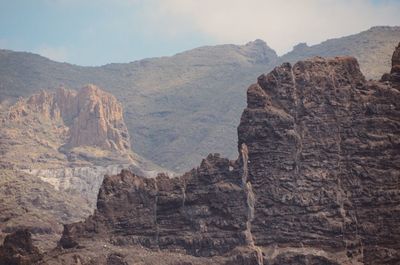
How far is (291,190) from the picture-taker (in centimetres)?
13162

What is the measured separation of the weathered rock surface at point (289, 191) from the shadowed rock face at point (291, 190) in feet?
0.31

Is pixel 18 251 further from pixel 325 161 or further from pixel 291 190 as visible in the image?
pixel 325 161

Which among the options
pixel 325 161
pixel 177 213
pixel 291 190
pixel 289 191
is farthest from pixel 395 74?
pixel 177 213

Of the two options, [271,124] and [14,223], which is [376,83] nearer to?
[271,124]

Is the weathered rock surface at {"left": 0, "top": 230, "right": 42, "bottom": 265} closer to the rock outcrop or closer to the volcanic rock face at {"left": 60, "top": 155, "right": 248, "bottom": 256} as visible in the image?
A: the volcanic rock face at {"left": 60, "top": 155, "right": 248, "bottom": 256}

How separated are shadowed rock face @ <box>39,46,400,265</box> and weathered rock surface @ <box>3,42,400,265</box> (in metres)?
0.09

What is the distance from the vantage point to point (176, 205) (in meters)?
136

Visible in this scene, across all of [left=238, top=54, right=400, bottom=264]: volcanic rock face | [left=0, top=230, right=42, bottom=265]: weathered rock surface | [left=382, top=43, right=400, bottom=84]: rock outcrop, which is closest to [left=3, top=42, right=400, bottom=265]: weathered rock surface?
[left=238, top=54, right=400, bottom=264]: volcanic rock face

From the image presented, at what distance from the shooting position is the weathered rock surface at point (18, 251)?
136375mm

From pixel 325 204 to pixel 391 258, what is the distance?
814 cm

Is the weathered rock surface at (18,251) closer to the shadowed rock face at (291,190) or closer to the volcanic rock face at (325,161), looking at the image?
the shadowed rock face at (291,190)

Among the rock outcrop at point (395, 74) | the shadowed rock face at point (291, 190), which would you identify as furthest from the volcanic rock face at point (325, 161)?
the rock outcrop at point (395, 74)

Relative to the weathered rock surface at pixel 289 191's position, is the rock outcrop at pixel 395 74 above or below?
above

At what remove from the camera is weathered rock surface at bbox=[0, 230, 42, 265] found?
136375 mm
